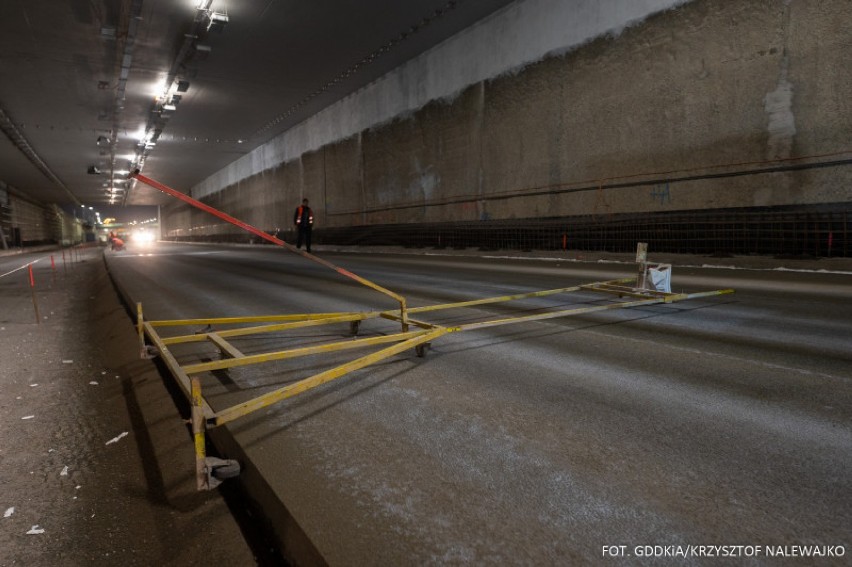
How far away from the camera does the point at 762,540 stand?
1599 mm

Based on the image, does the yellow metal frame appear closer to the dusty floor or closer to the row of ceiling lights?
the dusty floor

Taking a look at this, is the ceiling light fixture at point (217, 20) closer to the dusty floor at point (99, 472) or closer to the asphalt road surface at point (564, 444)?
the dusty floor at point (99, 472)

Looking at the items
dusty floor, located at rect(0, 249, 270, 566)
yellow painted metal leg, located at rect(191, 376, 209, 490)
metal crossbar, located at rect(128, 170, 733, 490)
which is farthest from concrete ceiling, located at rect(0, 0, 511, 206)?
yellow painted metal leg, located at rect(191, 376, 209, 490)

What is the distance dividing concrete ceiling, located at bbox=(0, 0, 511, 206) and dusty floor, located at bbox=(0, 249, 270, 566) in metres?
14.3

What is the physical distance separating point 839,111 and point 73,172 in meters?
49.8

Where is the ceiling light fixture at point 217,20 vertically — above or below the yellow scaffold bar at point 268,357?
above

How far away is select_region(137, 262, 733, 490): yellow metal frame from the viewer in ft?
7.28

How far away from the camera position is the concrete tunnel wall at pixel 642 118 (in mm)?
9070

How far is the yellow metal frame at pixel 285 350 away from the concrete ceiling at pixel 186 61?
43.1 ft

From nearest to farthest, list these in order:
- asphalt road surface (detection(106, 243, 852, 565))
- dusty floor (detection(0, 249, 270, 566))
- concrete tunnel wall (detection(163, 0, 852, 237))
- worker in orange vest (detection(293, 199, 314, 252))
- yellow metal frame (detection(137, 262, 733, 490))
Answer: asphalt road surface (detection(106, 243, 852, 565))
dusty floor (detection(0, 249, 270, 566))
yellow metal frame (detection(137, 262, 733, 490))
concrete tunnel wall (detection(163, 0, 852, 237))
worker in orange vest (detection(293, 199, 314, 252))

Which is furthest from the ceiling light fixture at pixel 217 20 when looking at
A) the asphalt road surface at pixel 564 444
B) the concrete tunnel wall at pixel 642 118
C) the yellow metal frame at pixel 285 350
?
the asphalt road surface at pixel 564 444

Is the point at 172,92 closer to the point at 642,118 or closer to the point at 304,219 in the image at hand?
the point at 304,219

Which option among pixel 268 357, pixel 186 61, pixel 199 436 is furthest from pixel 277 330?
pixel 186 61

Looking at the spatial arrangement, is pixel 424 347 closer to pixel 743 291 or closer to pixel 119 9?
pixel 743 291
